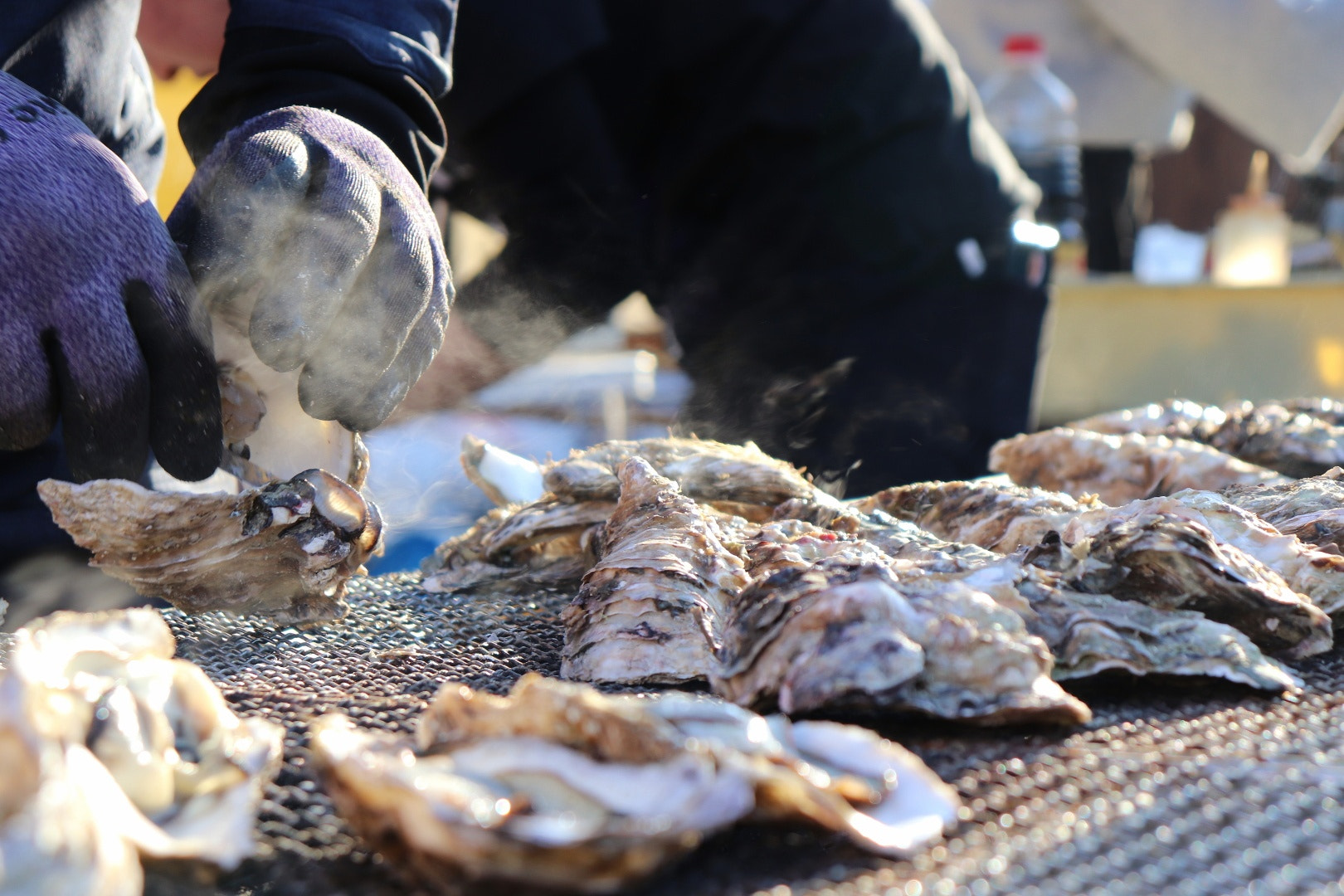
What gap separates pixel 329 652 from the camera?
3.70 ft

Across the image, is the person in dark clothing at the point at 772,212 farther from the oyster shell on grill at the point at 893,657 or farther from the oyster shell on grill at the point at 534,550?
the oyster shell on grill at the point at 893,657

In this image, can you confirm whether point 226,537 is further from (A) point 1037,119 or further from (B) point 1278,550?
(A) point 1037,119

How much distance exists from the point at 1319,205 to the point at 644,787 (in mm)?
10552

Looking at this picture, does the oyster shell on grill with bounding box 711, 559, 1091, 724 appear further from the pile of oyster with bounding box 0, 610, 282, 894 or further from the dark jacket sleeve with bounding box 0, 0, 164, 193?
the dark jacket sleeve with bounding box 0, 0, 164, 193

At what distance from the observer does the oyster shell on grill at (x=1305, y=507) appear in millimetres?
1124

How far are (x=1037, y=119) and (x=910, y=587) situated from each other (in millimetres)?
5227

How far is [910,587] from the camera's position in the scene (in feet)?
2.77

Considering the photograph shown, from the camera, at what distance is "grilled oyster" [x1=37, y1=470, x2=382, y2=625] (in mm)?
1058

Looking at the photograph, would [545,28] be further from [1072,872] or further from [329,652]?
[1072,872]

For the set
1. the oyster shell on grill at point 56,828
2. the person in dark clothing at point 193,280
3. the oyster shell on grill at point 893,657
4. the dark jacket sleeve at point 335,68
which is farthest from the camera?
the dark jacket sleeve at point 335,68

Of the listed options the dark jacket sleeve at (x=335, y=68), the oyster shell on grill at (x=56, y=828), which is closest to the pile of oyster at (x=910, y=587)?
the oyster shell on grill at (x=56, y=828)

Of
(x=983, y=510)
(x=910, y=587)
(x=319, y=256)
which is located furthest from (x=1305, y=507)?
(x=319, y=256)

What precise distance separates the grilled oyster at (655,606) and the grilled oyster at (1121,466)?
0.84m

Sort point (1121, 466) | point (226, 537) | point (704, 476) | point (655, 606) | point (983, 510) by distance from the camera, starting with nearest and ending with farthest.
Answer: point (655, 606)
point (226, 537)
point (983, 510)
point (704, 476)
point (1121, 466)
